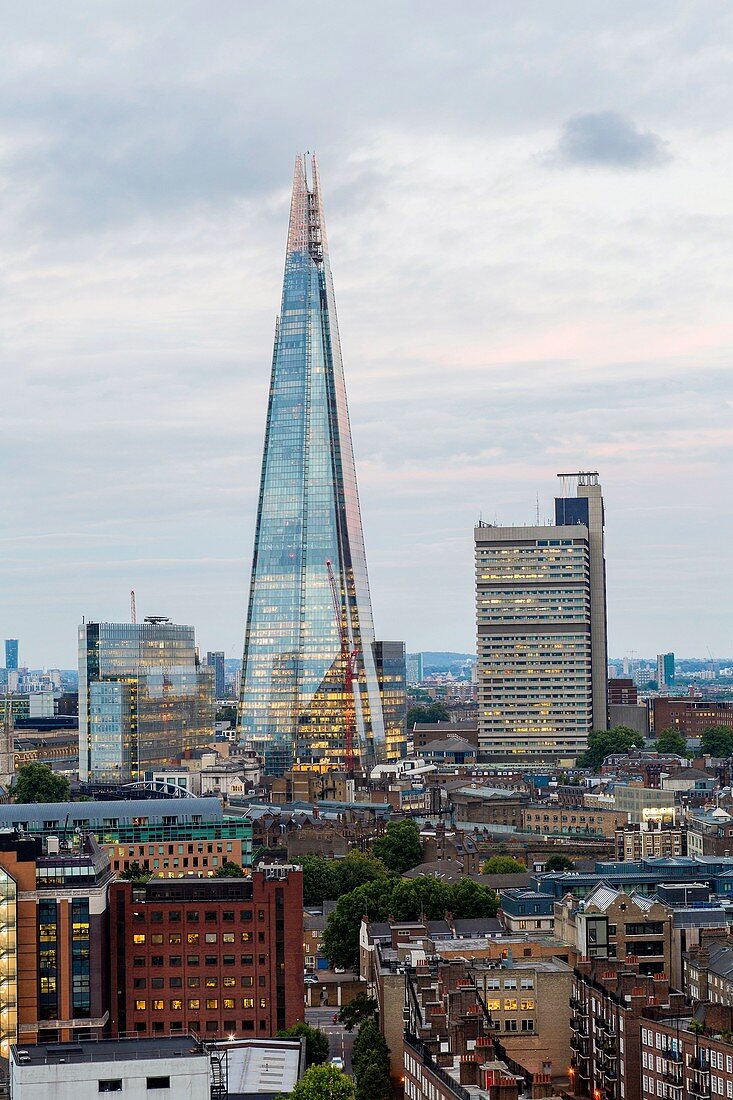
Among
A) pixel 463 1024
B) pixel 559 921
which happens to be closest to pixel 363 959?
pixel 559 921

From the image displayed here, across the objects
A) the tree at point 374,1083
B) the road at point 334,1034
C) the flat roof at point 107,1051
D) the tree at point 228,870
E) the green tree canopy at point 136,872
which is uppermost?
the flat roof at point 107,1051

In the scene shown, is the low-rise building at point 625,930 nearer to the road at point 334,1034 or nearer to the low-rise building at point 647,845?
the road at point 334,1034

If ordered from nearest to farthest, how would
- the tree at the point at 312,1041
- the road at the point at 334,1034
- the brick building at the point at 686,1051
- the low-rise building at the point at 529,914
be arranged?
the brick building at the point at 686,1051 → the tree at the point at 312,1041 → the road at the point at 334,1034 → the low-rise building at the point at 529,914

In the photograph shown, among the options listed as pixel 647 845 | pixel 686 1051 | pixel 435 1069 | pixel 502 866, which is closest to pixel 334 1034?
pixel 435 1069

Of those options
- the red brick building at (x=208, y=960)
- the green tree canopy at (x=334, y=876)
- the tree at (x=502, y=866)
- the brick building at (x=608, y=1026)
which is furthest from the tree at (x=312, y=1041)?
the tree at (x=502, y=866)

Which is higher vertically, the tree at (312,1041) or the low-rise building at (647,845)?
the low-rise building at (647,845)

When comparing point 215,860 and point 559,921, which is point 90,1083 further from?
point 215,860
